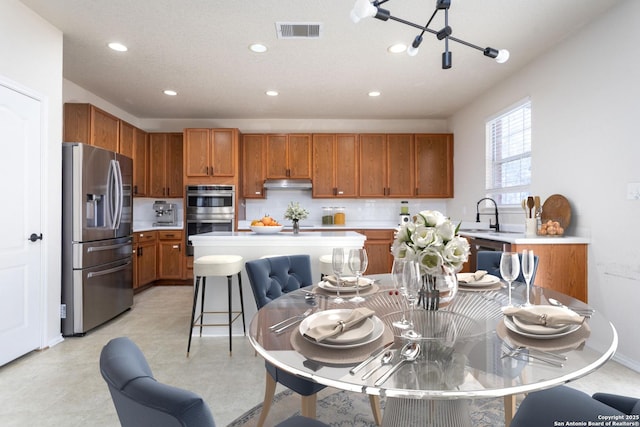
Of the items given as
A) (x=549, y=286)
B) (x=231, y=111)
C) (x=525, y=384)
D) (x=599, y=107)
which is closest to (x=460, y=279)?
(x=525, y=384)

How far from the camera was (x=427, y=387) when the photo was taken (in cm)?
73

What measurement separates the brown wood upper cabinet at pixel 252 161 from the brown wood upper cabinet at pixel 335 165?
0.82 m

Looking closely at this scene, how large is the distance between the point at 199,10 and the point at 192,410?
2877 mm

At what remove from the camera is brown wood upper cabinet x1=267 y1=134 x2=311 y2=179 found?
17.7 feet

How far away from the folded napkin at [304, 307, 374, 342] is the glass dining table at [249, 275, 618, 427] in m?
0.02

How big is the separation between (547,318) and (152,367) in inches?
99.7

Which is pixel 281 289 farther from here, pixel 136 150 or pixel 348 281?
pixel 136 150

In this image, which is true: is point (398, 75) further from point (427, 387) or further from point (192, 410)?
point (192, 410)

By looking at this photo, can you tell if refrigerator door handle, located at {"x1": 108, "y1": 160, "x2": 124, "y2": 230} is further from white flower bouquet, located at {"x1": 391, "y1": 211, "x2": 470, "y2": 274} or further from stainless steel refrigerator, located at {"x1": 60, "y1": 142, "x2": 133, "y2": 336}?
white flower bouquet, located at {"x1": 391, "y1": 211, "x2": 470, "y2": 274}

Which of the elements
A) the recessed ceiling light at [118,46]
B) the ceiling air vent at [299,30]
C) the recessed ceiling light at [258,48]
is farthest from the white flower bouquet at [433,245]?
the recessed ceiling light at [118,46]

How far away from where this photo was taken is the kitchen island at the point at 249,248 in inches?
121

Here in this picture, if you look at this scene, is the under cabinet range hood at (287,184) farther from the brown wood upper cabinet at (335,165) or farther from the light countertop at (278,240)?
the light countertop at (278,240)

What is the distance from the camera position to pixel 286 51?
326cm

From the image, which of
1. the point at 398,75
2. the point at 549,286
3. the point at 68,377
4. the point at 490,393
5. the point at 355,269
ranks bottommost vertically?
the point at 68,377
